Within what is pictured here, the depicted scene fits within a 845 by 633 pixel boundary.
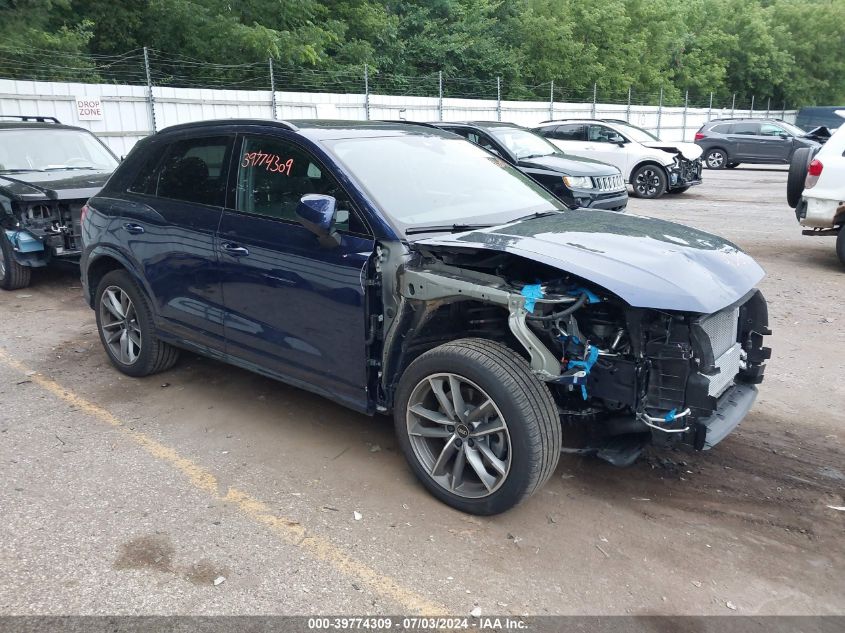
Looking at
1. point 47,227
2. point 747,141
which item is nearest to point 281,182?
point 47,227

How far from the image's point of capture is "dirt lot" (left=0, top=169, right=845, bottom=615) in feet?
10.0

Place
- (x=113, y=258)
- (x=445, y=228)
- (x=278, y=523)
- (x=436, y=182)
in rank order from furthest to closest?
(x=113, y=258) → (x=436, y=182) → (x=445, y=228) → (x=278, y=523)

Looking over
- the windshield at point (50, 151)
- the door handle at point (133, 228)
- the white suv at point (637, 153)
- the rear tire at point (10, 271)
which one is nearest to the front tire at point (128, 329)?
the door handle at point (133, 228)

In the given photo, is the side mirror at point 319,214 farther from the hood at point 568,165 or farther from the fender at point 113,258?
the hood at point 568,165

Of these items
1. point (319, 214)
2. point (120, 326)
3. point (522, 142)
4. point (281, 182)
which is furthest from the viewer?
point (522, 142)

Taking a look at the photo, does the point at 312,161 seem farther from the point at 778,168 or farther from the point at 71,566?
the point at 778,168

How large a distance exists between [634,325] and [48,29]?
21409mm

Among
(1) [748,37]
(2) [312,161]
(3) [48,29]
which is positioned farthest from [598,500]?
(1) [748,37]

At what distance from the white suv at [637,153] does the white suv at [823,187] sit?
7451 millimetres

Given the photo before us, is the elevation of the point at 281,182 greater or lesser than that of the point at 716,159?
greater

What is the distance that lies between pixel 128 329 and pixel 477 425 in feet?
10.3

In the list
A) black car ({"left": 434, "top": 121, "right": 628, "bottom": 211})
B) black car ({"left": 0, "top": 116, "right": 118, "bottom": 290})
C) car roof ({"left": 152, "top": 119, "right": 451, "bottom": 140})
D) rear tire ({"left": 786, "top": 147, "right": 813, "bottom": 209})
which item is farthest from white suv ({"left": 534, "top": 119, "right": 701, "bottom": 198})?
car roof ({"left": 152, "top": 119, "right": 451, "bottom": 140})

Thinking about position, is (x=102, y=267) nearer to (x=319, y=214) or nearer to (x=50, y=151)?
(x=319, y=214)

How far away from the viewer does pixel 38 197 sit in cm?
765
